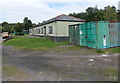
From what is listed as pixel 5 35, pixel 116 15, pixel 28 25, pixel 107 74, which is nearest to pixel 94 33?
pixel 107 74

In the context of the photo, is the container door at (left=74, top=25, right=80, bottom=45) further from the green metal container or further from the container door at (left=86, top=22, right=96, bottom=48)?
the container door at (left=86, top=22, right=96, bottom=48)

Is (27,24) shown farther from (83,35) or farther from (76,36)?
(83,35)

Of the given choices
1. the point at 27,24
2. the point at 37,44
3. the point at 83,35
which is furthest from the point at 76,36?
the point at 27,24

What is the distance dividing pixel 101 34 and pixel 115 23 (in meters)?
2.06

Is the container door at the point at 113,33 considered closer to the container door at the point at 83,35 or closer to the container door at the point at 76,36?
the container door at the point at 83,35

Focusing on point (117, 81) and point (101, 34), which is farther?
point (101, 34)

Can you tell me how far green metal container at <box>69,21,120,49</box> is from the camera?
10.3 metres

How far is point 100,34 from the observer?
407 inches

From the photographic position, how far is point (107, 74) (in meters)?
4.66

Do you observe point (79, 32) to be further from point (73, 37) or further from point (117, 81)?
point (117, 81)

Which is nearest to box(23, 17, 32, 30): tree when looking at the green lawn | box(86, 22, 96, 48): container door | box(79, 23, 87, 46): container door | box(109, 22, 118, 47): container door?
the green lawn

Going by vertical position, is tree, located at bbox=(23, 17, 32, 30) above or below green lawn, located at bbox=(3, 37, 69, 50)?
above

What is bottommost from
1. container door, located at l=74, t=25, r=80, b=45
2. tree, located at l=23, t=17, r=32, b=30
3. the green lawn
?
the green lawn

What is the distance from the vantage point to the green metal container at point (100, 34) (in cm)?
1032
